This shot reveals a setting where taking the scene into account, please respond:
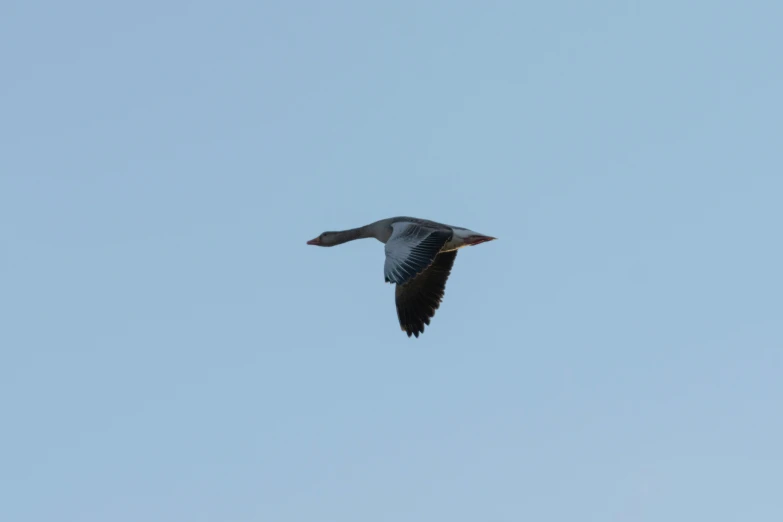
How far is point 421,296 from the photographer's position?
27.4 m

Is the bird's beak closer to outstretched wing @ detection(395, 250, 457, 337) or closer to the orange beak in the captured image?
the orange beak

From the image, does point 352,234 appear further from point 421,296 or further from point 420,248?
point 420,248

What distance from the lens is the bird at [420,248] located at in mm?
24578

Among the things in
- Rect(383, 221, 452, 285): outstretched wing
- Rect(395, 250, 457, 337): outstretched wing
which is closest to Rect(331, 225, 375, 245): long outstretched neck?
Rect(395, 250, 457, 337): outstretched wing

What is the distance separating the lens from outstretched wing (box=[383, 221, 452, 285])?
76.1 feet

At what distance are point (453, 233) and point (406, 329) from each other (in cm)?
249

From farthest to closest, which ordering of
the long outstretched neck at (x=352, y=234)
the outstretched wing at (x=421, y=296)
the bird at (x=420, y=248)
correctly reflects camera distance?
the long outstretched neck at (x=352, y=234)
the outstretched wing at (x=421, y=296)
the bird at (x=420, y=248)

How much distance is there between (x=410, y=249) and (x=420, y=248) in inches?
8.2

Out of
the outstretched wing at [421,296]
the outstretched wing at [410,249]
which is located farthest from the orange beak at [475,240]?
the outstretched wing at [421,296]

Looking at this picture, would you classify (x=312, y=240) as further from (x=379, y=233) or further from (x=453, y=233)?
(x=453, y=233)

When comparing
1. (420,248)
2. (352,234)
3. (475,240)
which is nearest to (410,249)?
(420,248)

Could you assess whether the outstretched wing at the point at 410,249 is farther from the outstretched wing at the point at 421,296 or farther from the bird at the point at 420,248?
the outstretched wing at the point at 421,296

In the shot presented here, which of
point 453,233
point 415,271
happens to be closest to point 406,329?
point 453,233

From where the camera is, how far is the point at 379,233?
1111 inches
